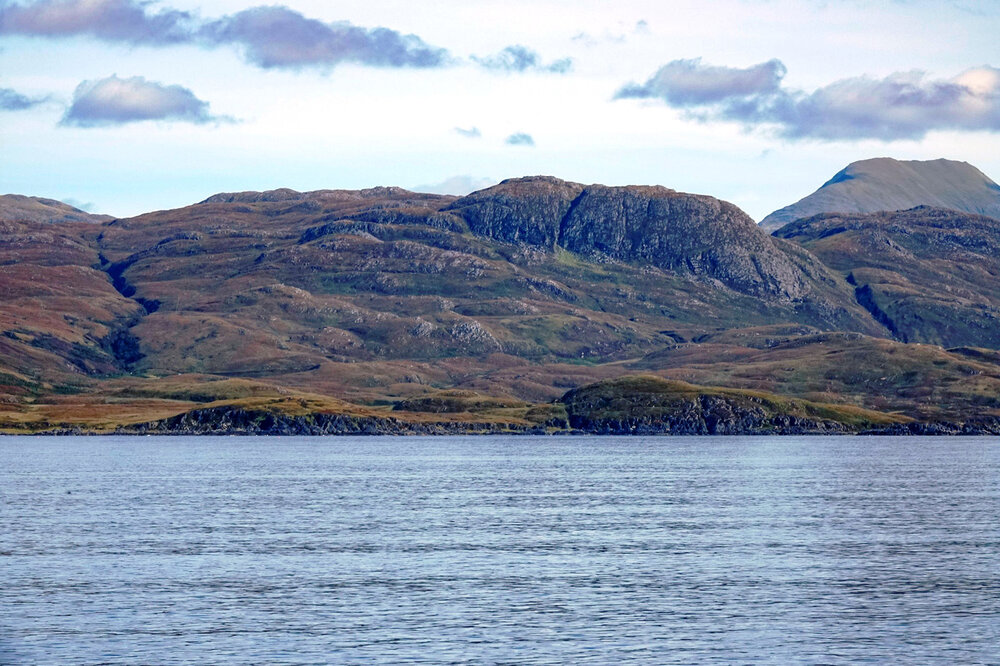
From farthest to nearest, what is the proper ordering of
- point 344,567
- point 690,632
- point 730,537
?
1. point 730,537
2. point 344,567
3. point 690,632

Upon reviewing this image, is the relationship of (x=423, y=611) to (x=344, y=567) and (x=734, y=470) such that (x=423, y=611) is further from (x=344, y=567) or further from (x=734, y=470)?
(x=734, y=470)

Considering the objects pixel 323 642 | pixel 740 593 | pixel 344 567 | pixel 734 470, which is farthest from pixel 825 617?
pixel 734 470

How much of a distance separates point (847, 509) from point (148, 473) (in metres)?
100

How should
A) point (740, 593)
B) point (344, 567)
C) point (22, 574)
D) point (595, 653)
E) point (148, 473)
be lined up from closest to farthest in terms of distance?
point (595, 653) → point (740, 593) → point (22, 574) → point (344, 567) → point (148, 473)

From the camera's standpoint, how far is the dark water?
5459cm

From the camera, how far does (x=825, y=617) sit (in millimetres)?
61906

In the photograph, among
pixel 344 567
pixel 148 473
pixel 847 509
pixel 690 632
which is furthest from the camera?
pixel 148 473

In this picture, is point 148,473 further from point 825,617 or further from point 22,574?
point 825,617

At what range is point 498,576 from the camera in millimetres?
74375

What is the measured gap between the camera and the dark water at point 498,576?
54.6 m

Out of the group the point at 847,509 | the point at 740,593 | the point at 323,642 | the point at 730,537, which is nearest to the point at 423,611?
the point at 323,642

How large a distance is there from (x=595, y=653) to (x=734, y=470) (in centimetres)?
13478

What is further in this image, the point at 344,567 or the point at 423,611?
the point at 344,567

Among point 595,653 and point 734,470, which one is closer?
point 595,653
